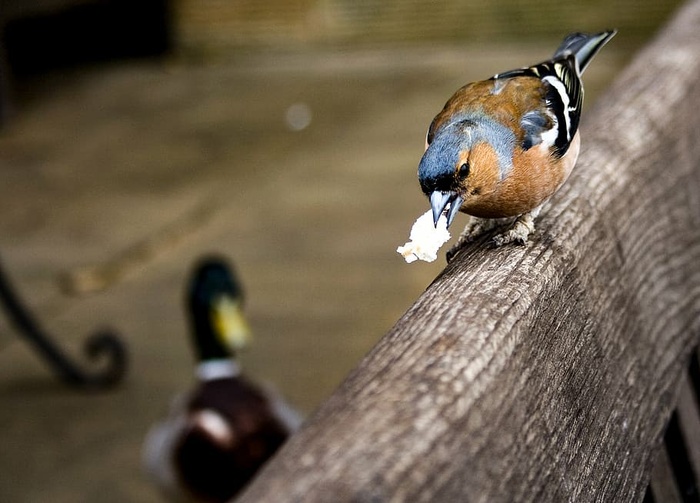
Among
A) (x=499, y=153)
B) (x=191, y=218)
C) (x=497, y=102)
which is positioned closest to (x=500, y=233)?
(x=499, y=153)

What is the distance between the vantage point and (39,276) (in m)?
5.86

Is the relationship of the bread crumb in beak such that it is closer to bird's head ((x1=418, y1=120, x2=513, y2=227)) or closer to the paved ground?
bird's head ((x1=418, y1=120, x2=513, y2=227))

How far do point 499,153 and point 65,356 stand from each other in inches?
139

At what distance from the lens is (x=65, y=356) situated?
15.8 ft

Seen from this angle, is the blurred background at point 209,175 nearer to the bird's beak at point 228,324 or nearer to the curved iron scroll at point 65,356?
the curved iron scroll at point 65,356

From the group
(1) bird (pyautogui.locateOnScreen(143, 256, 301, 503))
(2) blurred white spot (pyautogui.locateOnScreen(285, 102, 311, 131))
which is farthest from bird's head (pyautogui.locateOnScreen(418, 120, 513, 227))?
(2) blurred white spot (pyautogui.locateOnScreen(285, 102, 311, 131))

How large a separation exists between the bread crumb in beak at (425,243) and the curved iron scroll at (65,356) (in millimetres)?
3403

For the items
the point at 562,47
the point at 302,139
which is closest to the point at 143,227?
the point at 302,139

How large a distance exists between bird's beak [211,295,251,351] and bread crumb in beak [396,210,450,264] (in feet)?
7.90

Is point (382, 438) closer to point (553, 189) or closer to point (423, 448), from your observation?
point (423, 448)

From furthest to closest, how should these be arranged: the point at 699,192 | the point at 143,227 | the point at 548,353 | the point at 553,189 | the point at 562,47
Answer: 1. the point at 143,227
2. the point at 562,47
3. the point at 699,192
4. the point at 553,189
5. the point at 548,353

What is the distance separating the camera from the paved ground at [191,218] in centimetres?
460

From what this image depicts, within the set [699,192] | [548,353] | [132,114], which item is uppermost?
[548,353]

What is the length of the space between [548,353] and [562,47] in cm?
109
